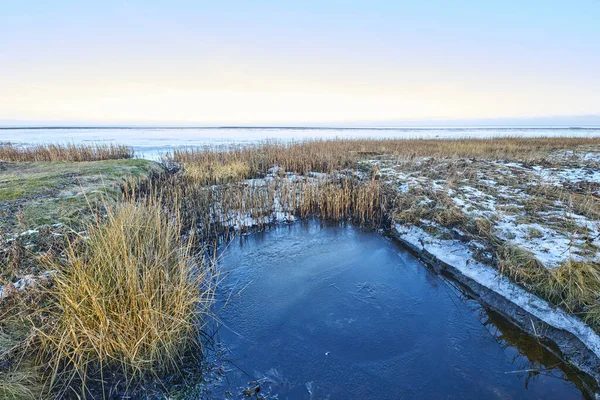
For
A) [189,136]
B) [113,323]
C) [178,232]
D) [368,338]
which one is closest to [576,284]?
[368,338]

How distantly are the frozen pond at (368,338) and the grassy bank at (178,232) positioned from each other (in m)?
0.73

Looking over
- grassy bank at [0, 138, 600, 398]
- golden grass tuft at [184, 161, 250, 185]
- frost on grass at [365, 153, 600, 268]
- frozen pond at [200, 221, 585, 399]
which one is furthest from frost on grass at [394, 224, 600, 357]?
golden grass tuft at [184, 161, 250, 185]

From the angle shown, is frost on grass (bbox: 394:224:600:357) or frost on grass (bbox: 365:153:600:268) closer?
frost on grass (bbox: 394:224:600:357)

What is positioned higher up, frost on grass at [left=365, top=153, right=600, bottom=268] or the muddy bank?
frost on grass at [left=365, top=153, right=600, bottom=268]

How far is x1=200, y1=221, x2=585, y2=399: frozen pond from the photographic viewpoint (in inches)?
129

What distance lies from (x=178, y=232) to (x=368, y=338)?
331 centimetres

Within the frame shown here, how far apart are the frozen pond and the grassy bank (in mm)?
727

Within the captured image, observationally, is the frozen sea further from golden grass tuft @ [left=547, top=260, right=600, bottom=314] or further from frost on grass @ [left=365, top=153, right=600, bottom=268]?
golden grass tuft @ [left=547, top=260, right=600, bottom=314]

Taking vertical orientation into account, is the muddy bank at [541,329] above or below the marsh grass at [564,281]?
below

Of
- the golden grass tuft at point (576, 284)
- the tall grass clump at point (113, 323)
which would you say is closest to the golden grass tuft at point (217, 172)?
the tall grass clump at point (113, 323)

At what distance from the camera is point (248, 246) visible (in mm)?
6855

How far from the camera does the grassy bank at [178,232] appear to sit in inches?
117

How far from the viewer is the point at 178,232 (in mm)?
4750

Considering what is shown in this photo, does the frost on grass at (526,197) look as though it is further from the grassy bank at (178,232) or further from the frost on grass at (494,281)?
the frost on grass at (494,281)
